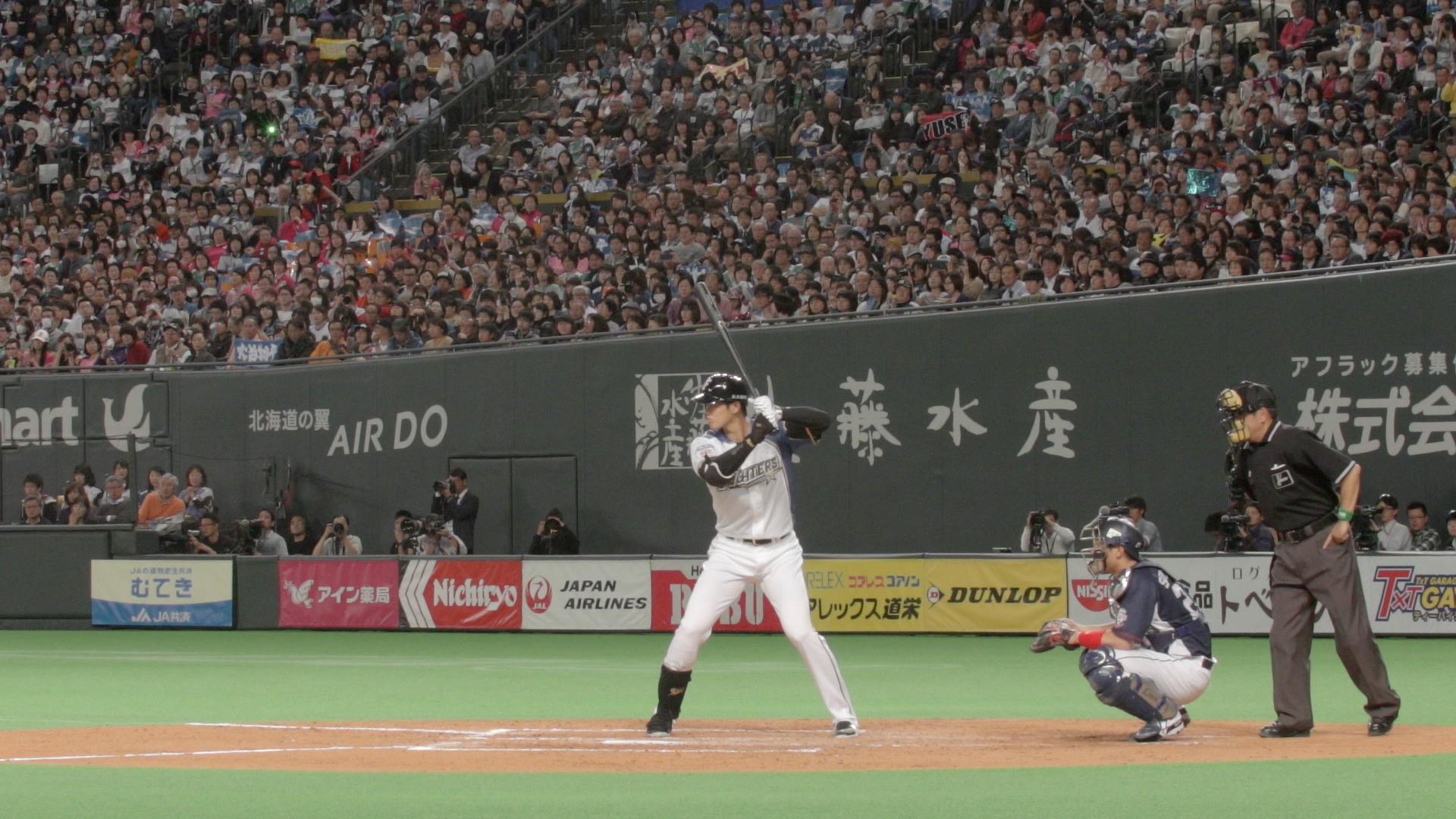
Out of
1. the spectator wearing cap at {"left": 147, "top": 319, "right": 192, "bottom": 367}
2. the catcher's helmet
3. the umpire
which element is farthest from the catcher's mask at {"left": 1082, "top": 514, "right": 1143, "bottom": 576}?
the spectator wearing cap at {"left": 147, "top": 319, "right": 192, "bottom": 367}

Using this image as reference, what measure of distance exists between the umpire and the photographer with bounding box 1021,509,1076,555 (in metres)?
9.28

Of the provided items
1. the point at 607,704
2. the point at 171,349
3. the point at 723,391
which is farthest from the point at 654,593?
the point at 723,391

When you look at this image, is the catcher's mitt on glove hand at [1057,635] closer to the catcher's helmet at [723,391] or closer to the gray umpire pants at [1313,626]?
the gray umpire pants at [1313,626]

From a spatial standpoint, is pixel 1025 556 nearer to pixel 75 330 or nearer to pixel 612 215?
pixel 612 215

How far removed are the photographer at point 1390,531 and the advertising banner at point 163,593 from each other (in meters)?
13.0

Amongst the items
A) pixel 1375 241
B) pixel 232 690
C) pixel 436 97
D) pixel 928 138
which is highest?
pixel 436 97

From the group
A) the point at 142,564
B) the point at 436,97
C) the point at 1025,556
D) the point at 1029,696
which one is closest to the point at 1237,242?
the point at 1025,556

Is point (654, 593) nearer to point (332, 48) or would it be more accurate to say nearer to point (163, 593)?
point (163, 593)

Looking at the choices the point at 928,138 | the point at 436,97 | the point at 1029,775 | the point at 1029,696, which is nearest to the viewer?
the point at 1029,775

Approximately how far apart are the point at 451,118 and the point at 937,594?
1461cm

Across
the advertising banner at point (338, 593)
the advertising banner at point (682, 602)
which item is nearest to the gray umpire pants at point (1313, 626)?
the advertising banner at point (682, 602)

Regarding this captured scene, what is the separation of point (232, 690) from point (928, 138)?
42.8ft

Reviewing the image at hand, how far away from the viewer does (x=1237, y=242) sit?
63.1 feet

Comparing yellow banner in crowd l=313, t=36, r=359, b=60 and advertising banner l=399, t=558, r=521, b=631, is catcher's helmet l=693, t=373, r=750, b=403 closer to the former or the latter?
advertising banner l=399, t=558, r=521, b=631
